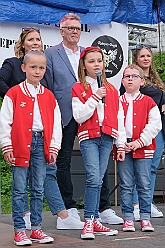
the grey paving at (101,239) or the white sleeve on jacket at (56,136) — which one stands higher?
the white sleeve on jacket at (56,136)

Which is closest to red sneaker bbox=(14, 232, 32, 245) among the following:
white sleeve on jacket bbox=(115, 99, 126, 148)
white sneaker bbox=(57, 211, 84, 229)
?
white sneaker bbox=(57, 211, 84, 229)

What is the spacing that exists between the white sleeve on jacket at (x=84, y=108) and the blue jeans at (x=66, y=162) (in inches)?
23.1

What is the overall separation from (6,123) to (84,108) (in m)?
0.67

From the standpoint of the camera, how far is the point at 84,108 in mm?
4367

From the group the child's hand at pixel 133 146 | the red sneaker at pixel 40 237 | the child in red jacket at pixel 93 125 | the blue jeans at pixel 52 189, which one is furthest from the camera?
the child's hand at pixel 133 146

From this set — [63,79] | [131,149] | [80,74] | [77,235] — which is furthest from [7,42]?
[77,235]

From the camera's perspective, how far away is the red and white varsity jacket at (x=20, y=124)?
4074 mm

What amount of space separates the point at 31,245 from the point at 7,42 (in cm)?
270

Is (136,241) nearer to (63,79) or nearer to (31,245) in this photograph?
(31,245)

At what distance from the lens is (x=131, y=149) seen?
190 inches

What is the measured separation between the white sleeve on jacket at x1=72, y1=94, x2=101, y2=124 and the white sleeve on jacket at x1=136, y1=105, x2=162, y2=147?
678mm

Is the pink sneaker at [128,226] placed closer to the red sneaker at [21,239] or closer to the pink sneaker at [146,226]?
the pink sneaker at [146,226]

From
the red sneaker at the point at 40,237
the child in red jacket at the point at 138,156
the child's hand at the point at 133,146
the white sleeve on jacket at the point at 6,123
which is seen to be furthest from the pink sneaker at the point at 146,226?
the white sleeve on jacket at the point at 6,123

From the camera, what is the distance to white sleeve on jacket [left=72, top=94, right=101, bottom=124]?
433 cm
